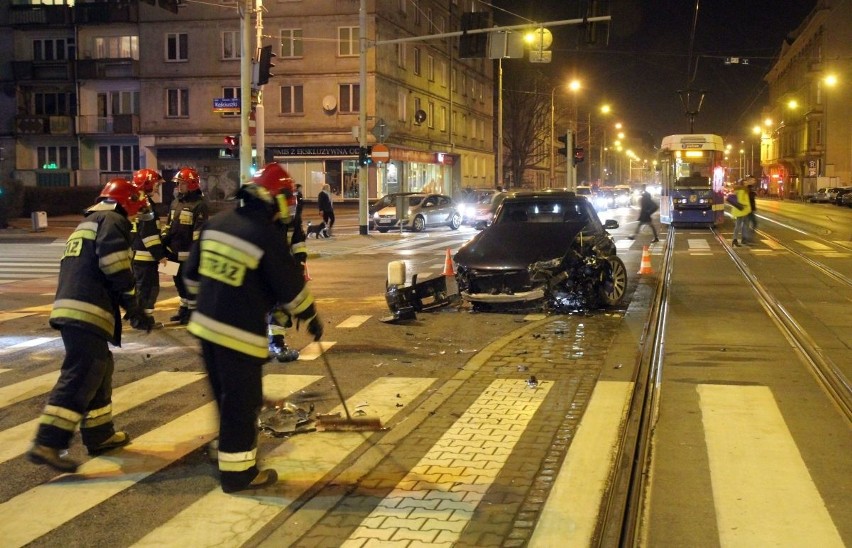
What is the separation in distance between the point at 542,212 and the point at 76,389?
32.7ft

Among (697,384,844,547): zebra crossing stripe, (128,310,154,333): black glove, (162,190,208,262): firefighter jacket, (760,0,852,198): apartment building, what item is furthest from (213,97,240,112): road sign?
(760,0,852,198): apartment building

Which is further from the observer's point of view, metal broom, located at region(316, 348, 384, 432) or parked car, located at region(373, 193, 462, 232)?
parked car, located at region(373, 193, 462, 232)

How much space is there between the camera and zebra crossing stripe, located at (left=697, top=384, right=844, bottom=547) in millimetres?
4867

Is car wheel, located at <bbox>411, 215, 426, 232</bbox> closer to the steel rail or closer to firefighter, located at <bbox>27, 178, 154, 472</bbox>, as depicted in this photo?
the steel rail

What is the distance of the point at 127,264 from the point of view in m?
6.20

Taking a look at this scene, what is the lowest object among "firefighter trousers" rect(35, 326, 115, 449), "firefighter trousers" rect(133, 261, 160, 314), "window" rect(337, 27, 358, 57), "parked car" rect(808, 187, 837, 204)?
"firefighter trousers" rect(35, 326, 115, 449)

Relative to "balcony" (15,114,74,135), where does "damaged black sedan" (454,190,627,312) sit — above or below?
below

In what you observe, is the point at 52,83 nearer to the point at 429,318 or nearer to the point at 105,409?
the point at 429,318

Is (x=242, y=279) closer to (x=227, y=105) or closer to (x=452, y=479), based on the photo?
(x=452, y=479)

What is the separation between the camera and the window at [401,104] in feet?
160

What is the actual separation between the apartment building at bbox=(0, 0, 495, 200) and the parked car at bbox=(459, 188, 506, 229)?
5.33 m

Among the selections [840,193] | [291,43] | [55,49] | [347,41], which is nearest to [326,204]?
[347,41]

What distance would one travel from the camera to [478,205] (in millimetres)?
38938

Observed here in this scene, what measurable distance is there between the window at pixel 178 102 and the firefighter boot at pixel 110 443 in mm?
43474
